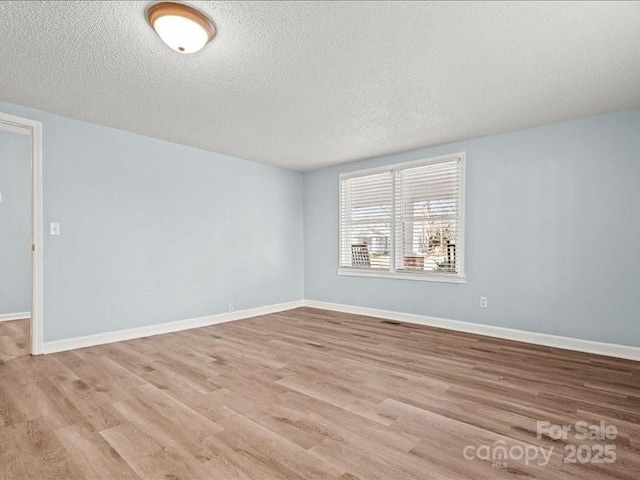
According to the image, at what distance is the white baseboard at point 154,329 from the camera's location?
3557mm

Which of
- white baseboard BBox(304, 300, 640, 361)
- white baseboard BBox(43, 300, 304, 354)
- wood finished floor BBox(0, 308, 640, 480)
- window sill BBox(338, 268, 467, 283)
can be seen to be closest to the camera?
wood finished floor BBox(0, 308, 640, 480)

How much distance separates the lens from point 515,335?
397 cm

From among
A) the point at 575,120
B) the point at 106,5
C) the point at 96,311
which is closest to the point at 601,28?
the point at 575,120

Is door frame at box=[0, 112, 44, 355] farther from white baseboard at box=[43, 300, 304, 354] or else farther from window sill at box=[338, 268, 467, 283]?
window sill at box=[338, 268, 467, 283]

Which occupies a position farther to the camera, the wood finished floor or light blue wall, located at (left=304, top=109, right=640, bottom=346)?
light blue wall, located at (left=304, top=109, right=640, bottom=346)

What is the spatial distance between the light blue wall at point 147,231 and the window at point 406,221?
4.46ft

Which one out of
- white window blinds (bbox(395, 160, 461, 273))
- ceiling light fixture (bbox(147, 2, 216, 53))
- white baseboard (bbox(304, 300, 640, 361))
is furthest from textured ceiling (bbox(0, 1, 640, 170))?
white baseboard (bbox(304, 300, 640, 361))

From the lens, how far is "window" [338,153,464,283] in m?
4.51

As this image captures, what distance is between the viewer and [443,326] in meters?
4.52

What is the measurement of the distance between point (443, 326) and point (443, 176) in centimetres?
203

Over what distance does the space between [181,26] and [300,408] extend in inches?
99.1

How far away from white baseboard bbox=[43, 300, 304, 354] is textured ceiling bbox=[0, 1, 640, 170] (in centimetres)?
240

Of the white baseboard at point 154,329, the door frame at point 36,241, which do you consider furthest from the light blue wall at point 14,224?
the white baseboard at point 154,329

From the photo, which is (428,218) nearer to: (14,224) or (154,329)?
(154,329)
